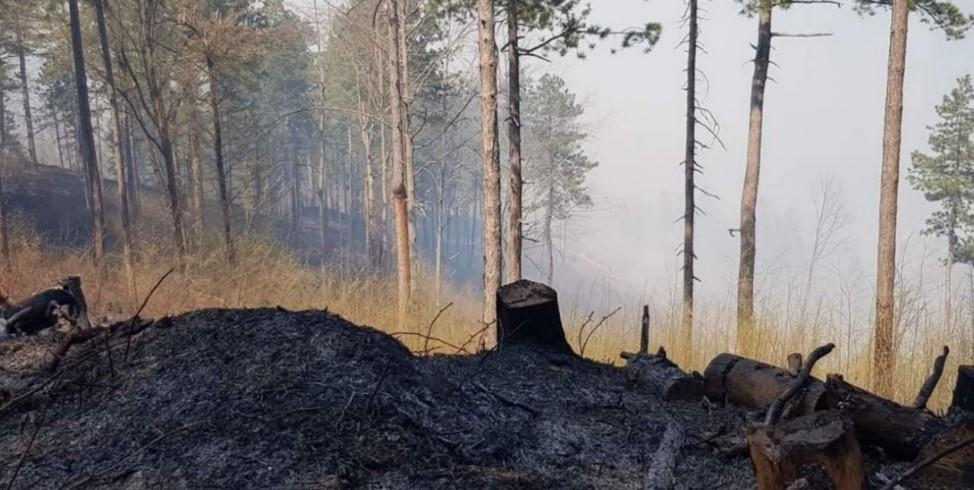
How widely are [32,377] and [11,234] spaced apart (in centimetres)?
1443

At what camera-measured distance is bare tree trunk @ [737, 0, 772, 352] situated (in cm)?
938

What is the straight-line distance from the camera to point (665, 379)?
418 centimetres

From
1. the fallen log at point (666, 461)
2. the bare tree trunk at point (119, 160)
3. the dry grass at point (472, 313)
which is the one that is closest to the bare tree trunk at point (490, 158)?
the dry grass at point (472, 313)

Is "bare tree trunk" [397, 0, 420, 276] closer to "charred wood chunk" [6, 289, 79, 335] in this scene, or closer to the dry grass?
the dry grass

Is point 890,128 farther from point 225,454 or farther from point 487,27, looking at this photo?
point 225,454

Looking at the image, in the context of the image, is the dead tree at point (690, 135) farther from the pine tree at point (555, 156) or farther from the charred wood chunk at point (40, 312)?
the pine tree at point (555, 156)

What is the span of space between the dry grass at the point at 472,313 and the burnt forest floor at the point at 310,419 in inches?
33.5

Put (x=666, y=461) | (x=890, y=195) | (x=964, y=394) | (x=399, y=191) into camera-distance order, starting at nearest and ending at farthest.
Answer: (x=666, y=461) → (x=964, y=394) → (x=890, y=195) → (x=399, y=191)

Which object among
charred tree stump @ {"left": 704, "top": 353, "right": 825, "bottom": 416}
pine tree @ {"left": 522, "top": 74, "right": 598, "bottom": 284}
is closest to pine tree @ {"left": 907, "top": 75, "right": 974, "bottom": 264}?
pine tree @ {"left": 522, "top": 74, "right": 598, "bottom": 284}

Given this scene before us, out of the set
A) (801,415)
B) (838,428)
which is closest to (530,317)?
(801,415)

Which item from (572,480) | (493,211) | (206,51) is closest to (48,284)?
(206,51)

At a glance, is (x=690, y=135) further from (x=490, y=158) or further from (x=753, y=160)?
(x=490, y=158)

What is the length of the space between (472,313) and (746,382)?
A: 672cm

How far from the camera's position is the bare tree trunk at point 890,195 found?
555 cm
